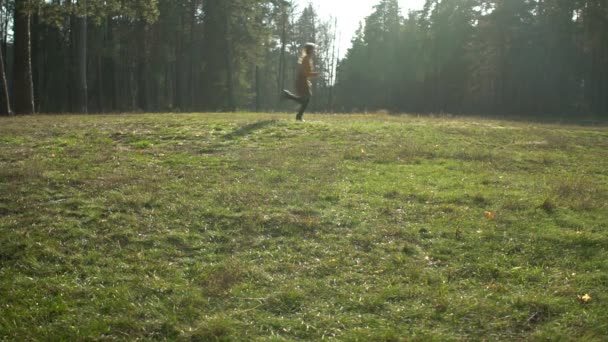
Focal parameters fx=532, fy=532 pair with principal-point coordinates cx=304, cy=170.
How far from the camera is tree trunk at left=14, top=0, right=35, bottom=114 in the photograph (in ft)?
58.7

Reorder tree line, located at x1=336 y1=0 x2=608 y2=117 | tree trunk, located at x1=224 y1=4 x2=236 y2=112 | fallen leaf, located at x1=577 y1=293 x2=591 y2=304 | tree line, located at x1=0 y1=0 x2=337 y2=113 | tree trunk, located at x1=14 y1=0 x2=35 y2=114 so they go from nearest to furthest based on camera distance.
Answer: fallen leaf, located at x1=577 y1=293 x2=591 y2=304
tree trunk, located at x1=14 y1=0 x2=35 y2=114
tree trunk, located at x1=224 y1=4 x2=236 y2=112
tree line, located at x1=0 y1=0 x2=337 y2=113
tree line, located at x1=336 y1=0 x2=608 y2=117

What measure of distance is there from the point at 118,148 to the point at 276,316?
6.90 m

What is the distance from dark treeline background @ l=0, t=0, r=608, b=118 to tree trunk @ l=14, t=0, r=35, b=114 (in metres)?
5.31

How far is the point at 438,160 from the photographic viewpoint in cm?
1024

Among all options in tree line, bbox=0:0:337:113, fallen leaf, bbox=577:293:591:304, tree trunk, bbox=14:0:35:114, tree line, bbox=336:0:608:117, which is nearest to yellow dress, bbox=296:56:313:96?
tree trunk, bbox=14:0:35:114

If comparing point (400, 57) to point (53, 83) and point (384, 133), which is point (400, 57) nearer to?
point (53, 83)

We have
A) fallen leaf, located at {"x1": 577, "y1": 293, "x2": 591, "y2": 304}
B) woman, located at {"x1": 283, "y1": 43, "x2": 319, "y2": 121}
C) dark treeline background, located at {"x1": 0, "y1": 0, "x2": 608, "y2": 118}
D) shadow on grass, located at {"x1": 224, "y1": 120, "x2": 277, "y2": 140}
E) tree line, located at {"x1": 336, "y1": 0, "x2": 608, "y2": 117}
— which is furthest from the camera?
tree line, located at {"x1": 336, "y1": 0, "x2": 608, "y2": 117}

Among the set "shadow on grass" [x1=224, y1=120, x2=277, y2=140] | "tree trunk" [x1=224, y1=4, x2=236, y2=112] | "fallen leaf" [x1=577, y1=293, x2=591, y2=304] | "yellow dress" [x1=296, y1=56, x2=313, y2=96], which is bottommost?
"fallen leaf" [x1=577, y1=293, x2=591, y2=304]

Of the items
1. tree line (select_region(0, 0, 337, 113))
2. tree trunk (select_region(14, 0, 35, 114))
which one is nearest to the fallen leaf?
tree trunk (select_region(14, 0, 35, 114))

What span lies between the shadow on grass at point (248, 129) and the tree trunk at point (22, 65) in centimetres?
952

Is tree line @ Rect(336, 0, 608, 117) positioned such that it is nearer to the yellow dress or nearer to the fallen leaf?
the yellow dress

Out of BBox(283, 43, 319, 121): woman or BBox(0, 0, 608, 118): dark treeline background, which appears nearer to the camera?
BBox(283, 43, 319, 121): woman

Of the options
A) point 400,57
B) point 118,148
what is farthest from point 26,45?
point 400,57

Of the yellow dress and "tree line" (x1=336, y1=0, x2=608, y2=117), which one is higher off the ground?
"tree line" (x1=336, y1=0, x2=608, y2=117)
